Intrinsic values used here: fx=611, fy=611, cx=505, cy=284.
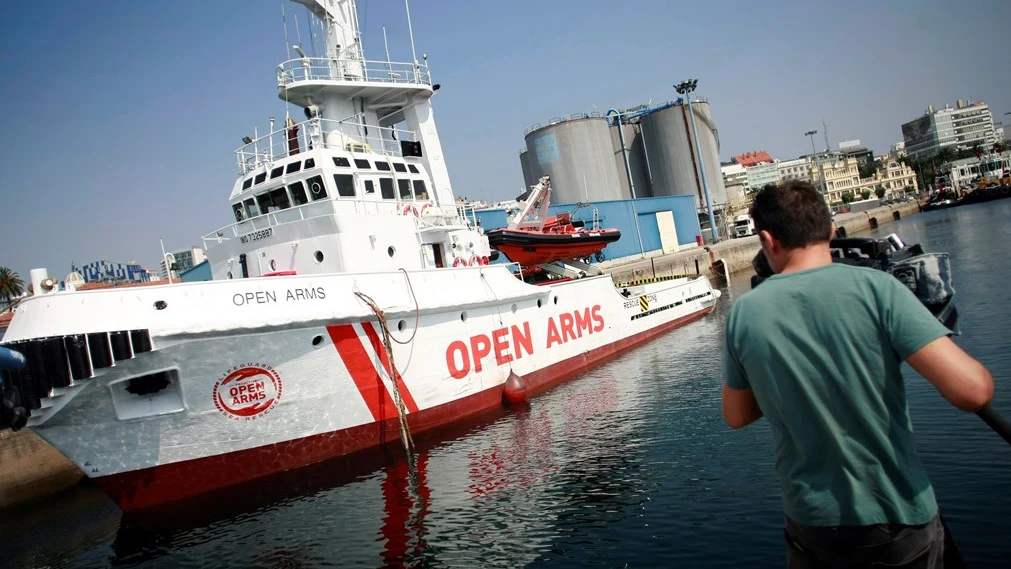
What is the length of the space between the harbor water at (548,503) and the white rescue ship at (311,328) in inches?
28.0

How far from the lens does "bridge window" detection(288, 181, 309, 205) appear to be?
40.9ft

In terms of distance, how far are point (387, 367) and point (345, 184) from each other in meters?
4.15

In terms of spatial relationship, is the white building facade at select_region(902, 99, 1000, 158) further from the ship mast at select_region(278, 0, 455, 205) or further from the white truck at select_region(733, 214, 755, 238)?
the ship mast at select_region(278, 0, 455, 205)

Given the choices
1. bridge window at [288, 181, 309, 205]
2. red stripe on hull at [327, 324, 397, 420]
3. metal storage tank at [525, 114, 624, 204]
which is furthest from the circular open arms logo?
metal storage tank at [525, 114, 624, 204]

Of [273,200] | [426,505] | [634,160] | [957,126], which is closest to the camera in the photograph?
[426,505]

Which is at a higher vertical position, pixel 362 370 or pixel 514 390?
pixel 362 370

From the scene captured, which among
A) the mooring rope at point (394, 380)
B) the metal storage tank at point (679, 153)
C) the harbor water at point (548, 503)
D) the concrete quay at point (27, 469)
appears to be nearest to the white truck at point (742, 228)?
the metal storage tank at point (679, 153)

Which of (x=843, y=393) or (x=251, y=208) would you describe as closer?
(x=843, y=393)

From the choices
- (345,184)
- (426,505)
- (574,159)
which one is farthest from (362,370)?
(574,159)

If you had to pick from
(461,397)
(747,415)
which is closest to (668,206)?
(461,397)

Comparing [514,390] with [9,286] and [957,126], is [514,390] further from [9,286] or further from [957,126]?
[957,126]

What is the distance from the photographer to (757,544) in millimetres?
5305

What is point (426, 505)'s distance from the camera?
771cm

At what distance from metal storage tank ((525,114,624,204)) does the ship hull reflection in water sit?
41.8 m
